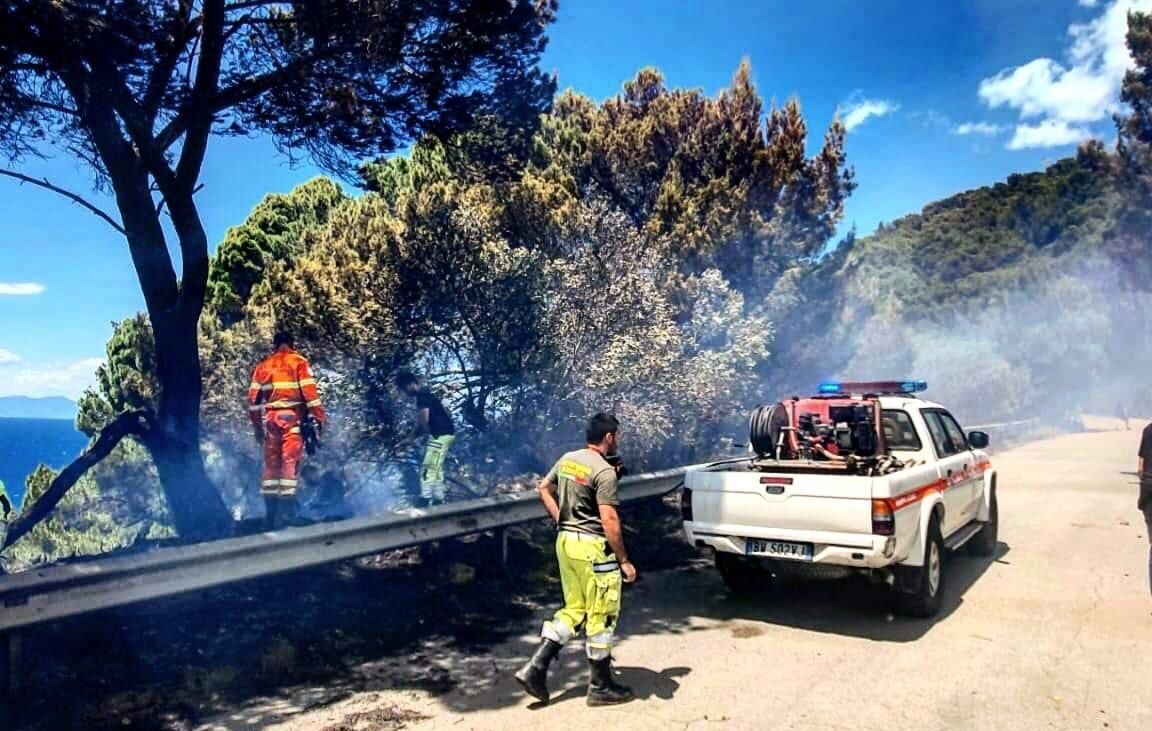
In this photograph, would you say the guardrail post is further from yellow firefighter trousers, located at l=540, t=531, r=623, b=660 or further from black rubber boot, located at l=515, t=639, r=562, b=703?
yellow firefighter trousers, located at l=540, t=531, r=623, b=660

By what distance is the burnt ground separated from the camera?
4.60 m

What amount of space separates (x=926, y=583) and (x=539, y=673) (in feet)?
11.1

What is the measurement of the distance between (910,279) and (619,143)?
38424mm

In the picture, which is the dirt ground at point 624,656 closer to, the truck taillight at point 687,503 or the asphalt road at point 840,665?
the asphalt road at point 840,665

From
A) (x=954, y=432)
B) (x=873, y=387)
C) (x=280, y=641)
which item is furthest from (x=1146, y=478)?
(x=280, y=641)

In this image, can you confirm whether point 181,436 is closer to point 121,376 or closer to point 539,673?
point 539,673

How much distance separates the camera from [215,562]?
521 cm

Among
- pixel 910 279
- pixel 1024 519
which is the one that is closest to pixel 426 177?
pixel 1024 519

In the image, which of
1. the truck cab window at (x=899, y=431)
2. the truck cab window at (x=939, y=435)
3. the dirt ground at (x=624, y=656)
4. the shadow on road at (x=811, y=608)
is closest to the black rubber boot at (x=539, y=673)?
the dirt ground at (x=624, y=656)

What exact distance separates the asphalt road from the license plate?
1.84 ft

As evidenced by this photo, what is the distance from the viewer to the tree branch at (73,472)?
6.65 meters

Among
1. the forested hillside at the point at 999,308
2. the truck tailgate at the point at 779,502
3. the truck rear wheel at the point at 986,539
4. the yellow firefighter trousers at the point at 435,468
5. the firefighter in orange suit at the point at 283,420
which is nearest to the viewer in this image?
the truck tailgate at the point at 779,502

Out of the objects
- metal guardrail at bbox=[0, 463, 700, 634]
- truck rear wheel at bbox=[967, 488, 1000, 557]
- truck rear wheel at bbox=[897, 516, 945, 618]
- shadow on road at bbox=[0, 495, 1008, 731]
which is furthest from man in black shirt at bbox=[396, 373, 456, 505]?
truck rear wheel at bbox=[967, 488, 1000, 557]

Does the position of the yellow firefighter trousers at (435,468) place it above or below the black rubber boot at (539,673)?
above
